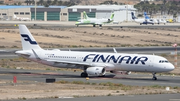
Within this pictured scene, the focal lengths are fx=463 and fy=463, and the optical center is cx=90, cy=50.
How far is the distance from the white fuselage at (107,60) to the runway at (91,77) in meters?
1.52

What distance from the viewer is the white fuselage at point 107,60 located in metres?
58.5

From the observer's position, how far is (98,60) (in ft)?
204

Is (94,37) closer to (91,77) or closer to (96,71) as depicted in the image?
(91,77)

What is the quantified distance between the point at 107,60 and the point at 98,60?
1338mm

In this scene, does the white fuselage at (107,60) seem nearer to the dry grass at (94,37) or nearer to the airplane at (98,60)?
the airplane at (98,60)

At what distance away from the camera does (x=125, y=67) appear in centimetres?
6009

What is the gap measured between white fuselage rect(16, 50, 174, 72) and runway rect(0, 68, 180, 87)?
1.52 metres

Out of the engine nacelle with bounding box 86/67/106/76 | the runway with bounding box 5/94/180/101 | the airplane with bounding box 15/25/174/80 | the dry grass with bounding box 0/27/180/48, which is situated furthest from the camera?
the dry grass with bounding box 0/27/180/48

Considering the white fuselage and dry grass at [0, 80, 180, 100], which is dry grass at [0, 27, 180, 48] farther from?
dry grass at [0, 80, 180, 100]

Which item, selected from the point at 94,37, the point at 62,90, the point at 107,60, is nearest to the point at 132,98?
the point at 62,90

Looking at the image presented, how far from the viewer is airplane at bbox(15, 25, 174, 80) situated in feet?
192

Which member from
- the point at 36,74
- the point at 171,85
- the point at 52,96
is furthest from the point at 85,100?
the point at 36,74

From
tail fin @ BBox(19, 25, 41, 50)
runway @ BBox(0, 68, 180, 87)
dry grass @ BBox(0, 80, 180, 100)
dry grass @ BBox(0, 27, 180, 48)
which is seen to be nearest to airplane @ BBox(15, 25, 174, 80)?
tail fin @ BBox(19, 25, 41, 50)

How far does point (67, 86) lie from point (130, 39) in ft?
281
